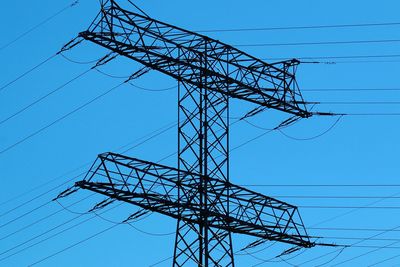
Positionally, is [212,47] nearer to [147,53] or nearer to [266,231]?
[147,53]

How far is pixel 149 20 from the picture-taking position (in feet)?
117

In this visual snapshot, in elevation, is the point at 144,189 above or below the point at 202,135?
below

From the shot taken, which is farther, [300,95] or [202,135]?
[300,95]

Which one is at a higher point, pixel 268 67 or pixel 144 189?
pixel 268 67

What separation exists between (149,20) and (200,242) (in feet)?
24.8

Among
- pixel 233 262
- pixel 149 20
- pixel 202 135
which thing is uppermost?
pixel 149 20

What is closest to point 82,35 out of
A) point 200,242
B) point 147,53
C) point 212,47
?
point 147,53

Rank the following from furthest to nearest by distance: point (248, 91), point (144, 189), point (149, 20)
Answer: point (248, 91) < point (149, 20) < point (144, 189)

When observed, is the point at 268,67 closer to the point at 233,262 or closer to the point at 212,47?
the point at 212,47

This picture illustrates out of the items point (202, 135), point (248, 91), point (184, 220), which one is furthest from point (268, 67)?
point (184, 220)

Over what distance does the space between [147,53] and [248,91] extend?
15.2ft

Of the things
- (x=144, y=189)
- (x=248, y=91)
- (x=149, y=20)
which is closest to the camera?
(x=144, y=189)

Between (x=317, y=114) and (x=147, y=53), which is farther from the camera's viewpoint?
(x=317, y=114)

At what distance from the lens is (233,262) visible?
115 feet
